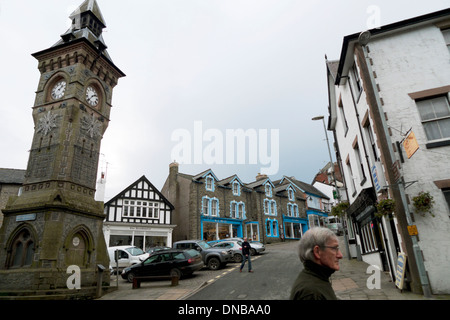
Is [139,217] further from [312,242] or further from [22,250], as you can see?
[312,242]

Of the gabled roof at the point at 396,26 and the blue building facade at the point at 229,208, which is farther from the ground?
the gabled roof at the point at 396,26

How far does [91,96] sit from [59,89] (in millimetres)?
1835

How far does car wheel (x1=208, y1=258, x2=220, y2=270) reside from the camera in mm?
16547

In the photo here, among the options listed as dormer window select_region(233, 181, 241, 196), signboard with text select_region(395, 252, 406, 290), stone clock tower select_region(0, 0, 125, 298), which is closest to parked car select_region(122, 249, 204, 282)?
stone clock tower select_region(0, 0, 125, 298)

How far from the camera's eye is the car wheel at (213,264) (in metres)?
16.5

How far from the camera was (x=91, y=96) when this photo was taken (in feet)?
56.3

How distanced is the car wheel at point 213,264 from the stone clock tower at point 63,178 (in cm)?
620

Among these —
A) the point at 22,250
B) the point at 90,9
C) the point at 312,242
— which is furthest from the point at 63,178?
the point at 312,242

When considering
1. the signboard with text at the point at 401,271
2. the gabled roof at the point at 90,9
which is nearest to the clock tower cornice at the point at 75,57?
the gabled roof at the point at 90,9

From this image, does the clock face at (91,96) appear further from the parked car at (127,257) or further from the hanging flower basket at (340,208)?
the hanging flower basket at (340,208)

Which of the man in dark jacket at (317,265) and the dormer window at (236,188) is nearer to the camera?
the man in dark jacket at (317,265)
